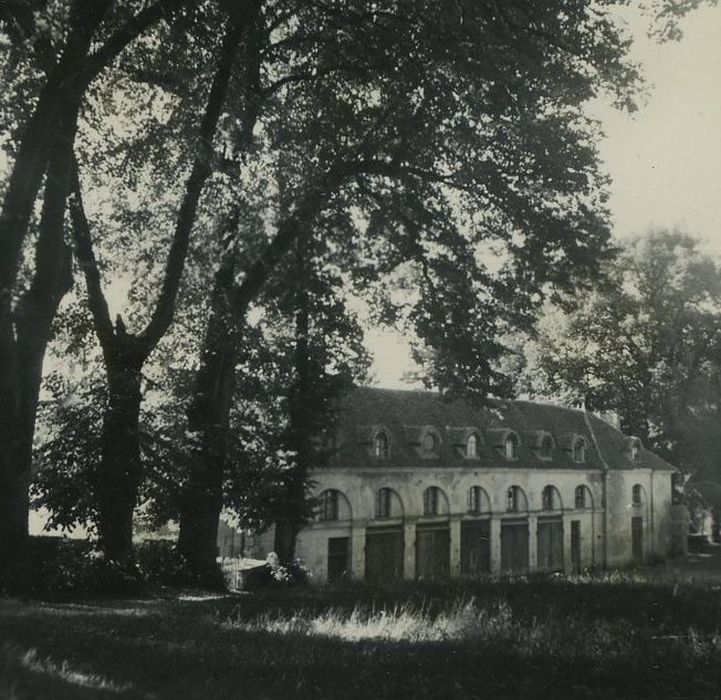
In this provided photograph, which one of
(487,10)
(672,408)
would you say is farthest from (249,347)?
(672,408)

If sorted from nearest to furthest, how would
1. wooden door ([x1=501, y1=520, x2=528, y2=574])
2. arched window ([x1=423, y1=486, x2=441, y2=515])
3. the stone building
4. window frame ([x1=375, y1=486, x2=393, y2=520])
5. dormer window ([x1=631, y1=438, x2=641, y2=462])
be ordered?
1. the stone building
2. window frame ([x1=375, y1=486, x2=393, y2=520])
3. arched window ([x1=423, y1=486, x2=441, y2=515])
4. wooden door ([x1=501, y1=520, x2=528, y2=574])
5. dormer window ([x1=631, y1=438, x2=641, y2=462])

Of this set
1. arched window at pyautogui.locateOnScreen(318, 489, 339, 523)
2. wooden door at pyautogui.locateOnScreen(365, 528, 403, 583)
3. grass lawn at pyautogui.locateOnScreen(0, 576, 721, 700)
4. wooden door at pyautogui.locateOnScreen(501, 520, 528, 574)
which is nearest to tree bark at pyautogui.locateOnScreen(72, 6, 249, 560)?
grass lawn at pyautogui.locateOnScreen(0, 576, 721, 700)

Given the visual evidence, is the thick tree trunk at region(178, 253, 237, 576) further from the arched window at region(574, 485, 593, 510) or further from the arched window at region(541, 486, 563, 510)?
the arched window at region(574, 485, 593, 510)

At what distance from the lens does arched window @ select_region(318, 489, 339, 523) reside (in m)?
33.3

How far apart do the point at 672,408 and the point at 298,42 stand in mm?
40372

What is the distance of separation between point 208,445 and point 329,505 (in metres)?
16.3

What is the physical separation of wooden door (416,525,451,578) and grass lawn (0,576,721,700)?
2535 centimetres

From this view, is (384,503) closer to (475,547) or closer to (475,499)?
(475,499)

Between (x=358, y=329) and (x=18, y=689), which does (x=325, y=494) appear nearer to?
(x=358, y=329)

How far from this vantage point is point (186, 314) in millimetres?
22578

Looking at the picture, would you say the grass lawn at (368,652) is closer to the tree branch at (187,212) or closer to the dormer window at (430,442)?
the tree branch at (187,212)

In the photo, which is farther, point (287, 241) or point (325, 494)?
point (325, 494)

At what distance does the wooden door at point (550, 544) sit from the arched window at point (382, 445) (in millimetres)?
11764

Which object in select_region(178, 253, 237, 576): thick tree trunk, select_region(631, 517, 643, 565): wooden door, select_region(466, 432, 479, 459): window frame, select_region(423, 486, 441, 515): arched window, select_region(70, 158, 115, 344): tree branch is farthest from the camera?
select_region(631, 517, 643, 565): wooden door
